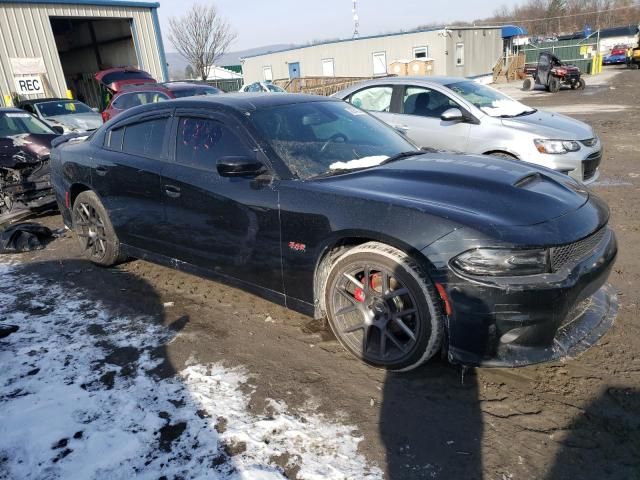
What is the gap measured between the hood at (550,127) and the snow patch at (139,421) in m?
4.56

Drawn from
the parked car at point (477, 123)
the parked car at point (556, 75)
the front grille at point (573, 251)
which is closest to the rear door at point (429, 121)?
the parked car at point (477, 123)

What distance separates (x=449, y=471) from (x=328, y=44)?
36200 millimetres

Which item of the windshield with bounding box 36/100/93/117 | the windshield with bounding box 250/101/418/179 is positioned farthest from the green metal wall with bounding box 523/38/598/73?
the windshield with bounding box 250/101/418/179

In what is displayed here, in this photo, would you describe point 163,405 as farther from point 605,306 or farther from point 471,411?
point 605,306

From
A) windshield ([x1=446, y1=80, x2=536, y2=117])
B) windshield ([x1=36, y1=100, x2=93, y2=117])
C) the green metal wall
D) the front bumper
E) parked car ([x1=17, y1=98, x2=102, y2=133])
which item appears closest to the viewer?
the front bumper

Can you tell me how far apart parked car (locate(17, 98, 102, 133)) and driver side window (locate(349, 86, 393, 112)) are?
7.91 m

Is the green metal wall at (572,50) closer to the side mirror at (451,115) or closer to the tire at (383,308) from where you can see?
the side mirror at (451,115)

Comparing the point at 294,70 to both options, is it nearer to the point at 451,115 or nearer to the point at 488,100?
the point at 488,100

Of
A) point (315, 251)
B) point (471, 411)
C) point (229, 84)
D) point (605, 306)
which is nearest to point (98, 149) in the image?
point (315, 251)

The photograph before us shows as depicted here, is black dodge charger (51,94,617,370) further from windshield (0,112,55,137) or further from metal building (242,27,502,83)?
metal building (242,27,502,83)

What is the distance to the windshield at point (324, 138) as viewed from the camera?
338 cm

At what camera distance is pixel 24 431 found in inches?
102

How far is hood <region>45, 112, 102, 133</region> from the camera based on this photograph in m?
12.1

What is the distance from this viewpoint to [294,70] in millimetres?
38094
